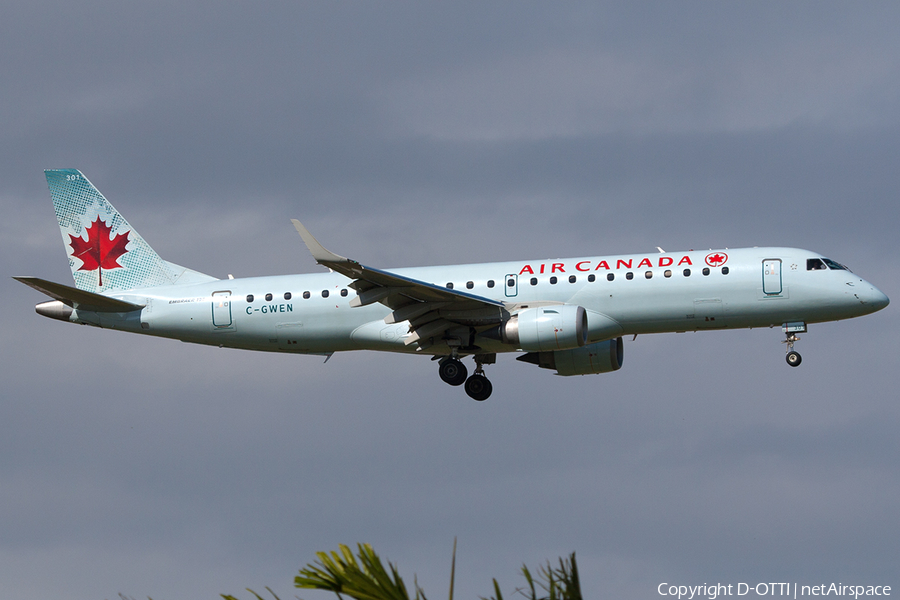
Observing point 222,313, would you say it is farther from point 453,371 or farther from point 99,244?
point 453,371

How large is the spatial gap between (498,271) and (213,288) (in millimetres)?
10680

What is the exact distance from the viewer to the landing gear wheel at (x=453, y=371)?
3978 centimetres

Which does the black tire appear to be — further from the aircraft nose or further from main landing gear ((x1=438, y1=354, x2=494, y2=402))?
main landing gear ((x1=438, y1=354, x2=494, y2=402))

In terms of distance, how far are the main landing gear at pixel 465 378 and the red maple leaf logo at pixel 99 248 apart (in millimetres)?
13784

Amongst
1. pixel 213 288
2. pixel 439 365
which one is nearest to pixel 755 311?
pixel 439 365

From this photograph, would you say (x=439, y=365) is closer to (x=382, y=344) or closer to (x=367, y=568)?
(x=382, y=344)

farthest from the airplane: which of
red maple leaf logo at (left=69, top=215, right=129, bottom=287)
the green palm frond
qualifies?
the green palm frond

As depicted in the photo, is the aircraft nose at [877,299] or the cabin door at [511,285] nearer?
the aircraft nose at [877,299]

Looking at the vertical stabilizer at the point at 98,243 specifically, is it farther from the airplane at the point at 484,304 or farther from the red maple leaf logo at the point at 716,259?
the red maple leaf logo at the point at 716,259

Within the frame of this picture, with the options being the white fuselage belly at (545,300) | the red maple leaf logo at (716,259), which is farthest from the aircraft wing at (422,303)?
the red maple leaf logo at (716,259)

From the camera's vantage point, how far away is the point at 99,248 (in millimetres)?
44688

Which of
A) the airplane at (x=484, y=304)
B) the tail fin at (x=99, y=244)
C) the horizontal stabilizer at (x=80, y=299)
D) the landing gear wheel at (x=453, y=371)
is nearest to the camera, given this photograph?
the airplane at (x=484, y=304)

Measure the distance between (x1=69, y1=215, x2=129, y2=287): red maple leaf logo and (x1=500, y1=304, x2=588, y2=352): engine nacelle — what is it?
661 inches

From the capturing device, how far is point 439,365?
40.4 m
